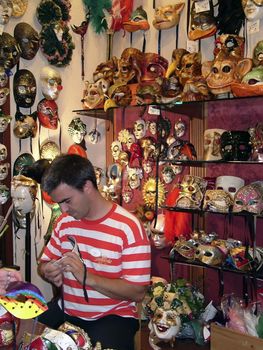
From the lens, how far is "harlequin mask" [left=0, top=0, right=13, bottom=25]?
2.69m

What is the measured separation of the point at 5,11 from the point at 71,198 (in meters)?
1.54

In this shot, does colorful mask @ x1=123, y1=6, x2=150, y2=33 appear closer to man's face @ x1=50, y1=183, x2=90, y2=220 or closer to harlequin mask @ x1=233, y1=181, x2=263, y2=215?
A: harlequin mask @ x1=233, y1=181, x2=263, y2=215

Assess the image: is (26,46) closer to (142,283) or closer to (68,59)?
(68,59)

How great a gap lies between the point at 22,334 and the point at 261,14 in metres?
2.09

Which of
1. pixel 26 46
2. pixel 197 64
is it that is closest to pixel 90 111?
pixel 26 46

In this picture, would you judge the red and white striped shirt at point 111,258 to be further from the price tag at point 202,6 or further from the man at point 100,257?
the price tag at point 202,6

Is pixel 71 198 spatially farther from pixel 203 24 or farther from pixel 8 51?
pixel 203 24

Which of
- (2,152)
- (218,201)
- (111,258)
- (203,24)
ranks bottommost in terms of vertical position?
(111,258)

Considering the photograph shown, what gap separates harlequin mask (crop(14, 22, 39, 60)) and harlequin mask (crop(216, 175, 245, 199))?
4.94 ft

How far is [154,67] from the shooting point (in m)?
2.90

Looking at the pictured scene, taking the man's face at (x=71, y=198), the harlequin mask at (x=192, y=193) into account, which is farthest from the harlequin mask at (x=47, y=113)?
the man's face at (x=71, y=198)

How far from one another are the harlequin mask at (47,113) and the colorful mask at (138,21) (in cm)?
75

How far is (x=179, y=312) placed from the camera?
245 cm

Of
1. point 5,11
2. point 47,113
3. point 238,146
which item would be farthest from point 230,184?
point 5,11
